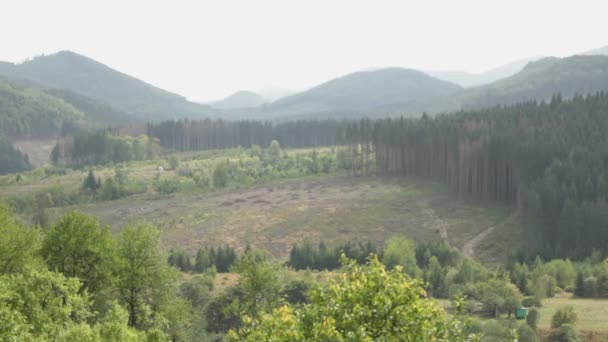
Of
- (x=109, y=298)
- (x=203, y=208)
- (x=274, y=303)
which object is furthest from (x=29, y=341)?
(x=203, y=208)

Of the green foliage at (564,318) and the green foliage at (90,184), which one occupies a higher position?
the green foliage at (90,184)

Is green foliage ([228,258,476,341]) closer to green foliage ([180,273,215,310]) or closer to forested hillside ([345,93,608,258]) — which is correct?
green foliage ([180,273,215,310])

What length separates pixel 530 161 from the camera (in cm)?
10956

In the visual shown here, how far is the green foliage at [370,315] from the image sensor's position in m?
21.0

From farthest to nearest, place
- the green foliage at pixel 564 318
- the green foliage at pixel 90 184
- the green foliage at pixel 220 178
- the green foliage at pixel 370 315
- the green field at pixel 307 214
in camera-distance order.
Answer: the green foliage at pixel 220 178 → the green foliage at pixel 90 184 → the green field at pixel 307 214 → the green foliage at pixel 564 318 → the green foliage at pixel 370 315

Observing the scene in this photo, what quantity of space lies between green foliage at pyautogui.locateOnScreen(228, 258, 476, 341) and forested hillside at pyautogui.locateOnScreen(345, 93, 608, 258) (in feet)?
246

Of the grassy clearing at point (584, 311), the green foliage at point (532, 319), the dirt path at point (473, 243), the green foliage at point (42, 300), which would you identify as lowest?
the dirt path at point (473, 243)

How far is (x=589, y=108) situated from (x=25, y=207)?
439 ft

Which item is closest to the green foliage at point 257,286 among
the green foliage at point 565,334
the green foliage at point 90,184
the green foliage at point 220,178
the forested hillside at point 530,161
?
the green foliage at point 565,334

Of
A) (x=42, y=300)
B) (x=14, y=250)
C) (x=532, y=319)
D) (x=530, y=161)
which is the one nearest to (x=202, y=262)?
(x=14, y=250)

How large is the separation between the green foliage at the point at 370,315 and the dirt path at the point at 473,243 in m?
82.3

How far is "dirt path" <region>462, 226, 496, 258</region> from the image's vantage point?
103m

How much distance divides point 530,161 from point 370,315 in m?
96.6

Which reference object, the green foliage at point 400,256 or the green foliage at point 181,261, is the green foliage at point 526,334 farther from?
the green foliage at point 181,261
